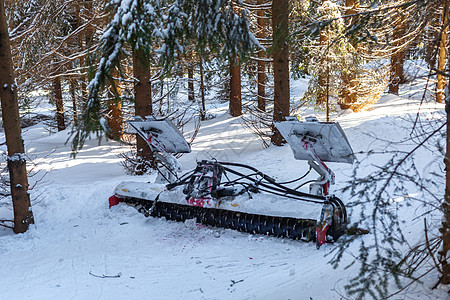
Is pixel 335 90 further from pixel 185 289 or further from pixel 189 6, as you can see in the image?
pixel 185 289

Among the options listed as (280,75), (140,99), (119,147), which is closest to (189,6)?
(140,99)

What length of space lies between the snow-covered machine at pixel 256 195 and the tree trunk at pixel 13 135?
1.42 meters

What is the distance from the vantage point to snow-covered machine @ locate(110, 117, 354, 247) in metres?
4.88

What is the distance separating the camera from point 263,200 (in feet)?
17.6

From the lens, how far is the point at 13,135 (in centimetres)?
593

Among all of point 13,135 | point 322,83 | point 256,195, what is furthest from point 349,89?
point 13,135

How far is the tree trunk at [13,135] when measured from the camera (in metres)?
5.75

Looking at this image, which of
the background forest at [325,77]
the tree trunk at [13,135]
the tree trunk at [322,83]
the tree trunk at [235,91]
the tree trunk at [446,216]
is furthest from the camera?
the tree trunk at [235,91]

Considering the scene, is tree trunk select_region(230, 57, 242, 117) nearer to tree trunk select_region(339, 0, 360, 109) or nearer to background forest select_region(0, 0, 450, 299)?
background forest select_region(0, 0, 450, 299)

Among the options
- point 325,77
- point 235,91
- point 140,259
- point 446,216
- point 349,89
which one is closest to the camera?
point 446,216

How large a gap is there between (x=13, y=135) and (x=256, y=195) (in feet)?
12.1

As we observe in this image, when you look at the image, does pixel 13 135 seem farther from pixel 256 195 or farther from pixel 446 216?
pixel 446 216

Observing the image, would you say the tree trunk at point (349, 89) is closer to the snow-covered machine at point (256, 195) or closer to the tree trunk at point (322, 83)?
the tree trunk at point (322, 83)

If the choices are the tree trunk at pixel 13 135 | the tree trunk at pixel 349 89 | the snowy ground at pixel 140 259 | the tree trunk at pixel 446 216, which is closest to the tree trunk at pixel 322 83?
the tree trunk at pixel 349 89
